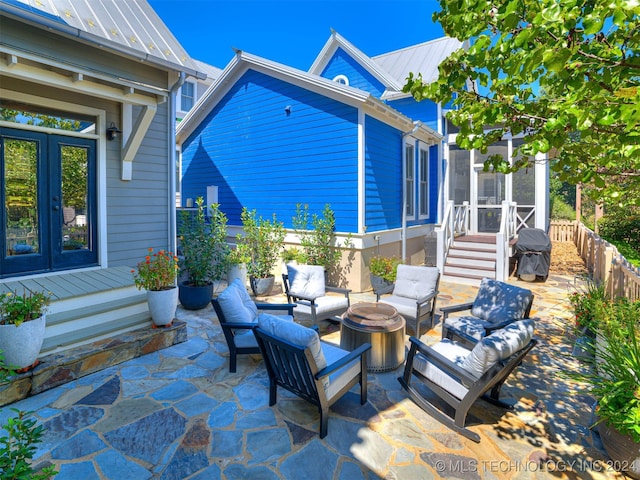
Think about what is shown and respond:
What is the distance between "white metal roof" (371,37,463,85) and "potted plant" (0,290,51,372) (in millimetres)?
12318

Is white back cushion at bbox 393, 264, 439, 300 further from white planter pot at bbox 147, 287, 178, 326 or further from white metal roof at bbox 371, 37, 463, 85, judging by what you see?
white metal roof at bbox 371, 37, 463, 85

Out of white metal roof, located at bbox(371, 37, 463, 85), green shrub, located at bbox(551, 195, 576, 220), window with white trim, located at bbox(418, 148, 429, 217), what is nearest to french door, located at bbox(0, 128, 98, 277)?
window with white trim, located at bbox(418, 148, 429, 217)

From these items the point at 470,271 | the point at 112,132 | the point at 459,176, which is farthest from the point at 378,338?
the point at 459,176

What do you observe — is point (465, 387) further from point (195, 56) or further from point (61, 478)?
point (195, 56)

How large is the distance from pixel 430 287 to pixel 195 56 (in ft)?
60.5

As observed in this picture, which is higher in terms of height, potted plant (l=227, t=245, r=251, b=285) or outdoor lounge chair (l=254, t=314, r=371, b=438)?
potted plant (l=227, t=245, r=251, b=285)

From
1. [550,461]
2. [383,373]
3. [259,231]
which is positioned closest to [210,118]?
[259,231]

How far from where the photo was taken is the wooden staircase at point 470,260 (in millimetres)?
8867

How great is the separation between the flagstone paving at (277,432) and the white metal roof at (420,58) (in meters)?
11.4

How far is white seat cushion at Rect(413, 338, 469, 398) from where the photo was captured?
10.2ft

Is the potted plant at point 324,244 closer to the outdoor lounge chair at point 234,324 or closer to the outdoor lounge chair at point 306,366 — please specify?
the outdoor lounge chair at point 234,324

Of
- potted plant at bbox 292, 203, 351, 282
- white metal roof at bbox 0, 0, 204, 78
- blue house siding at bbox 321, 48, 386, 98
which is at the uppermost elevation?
blue house siding at bbox 321, 48, 386, 98

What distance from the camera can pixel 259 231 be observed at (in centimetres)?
806

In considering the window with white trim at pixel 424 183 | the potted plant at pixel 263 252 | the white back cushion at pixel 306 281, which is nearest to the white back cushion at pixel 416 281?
the white back cushion at pixel 306 281
